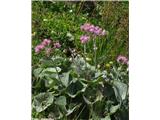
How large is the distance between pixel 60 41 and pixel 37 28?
18 centimetres

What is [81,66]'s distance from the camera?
9.91 feet

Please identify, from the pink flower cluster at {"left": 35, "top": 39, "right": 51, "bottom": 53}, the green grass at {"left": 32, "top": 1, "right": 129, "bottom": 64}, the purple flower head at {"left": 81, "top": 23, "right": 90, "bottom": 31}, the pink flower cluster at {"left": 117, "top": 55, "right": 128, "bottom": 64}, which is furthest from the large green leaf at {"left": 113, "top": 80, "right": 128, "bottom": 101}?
the pink flower cluster at {"left": 35, "top": 39, "right": 51, "bottom": 53}

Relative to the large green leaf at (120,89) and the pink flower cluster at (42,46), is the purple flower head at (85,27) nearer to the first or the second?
the pink flower cluster at (42,46)

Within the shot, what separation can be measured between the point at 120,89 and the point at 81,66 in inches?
11.5

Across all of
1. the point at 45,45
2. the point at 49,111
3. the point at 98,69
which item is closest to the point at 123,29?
the point at 98,69

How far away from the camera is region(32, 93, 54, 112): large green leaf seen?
2916 millimetres

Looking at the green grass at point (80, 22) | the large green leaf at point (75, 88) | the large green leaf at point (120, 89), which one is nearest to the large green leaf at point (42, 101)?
the large green leaf at point (75, 88)

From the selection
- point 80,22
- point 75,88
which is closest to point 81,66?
point 75,88

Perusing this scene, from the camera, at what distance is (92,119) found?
2.93m

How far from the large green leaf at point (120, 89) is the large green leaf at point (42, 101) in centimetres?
39

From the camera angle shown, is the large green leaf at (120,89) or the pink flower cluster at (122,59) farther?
the pink flower cluster at (122,59)

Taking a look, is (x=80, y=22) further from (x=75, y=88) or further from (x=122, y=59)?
(x=75, y=88)

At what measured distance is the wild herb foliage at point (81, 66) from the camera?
293 cm

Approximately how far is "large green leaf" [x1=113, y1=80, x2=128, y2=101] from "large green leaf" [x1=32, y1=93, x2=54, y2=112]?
0.39m
